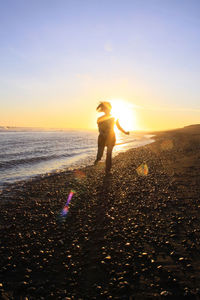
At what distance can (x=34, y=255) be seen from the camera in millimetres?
4891

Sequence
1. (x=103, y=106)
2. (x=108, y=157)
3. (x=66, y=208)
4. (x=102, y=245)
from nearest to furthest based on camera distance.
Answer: (x=102, y=245), (x=66, y=208), (x=103, y=106), (x=108, y=157)

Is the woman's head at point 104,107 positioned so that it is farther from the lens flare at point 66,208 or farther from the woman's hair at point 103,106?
the lens flare at point 66,208

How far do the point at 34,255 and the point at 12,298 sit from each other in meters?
1.32

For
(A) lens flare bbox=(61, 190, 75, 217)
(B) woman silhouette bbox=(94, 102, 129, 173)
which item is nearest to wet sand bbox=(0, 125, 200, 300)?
(A) lens flare bbox=(61, 190, 75, 217)

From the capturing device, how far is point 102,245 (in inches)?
210

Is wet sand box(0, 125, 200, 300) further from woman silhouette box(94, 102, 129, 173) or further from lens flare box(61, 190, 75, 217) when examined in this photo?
woman silhouette box(94, 102, 129, 173)

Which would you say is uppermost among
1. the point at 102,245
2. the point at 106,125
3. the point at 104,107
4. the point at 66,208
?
the point at 104,107

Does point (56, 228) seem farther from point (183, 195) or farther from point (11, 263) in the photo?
point (183, 195)

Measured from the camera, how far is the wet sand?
3.81 metres

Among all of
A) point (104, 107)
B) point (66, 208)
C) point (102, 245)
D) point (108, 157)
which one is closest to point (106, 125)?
point (104, 107)

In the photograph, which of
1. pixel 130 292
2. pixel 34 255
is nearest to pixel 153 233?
pixel 130 292

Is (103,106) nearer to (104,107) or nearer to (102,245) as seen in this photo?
(104,107)

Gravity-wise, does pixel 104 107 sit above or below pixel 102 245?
above

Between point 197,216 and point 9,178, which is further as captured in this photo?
point 9,178
